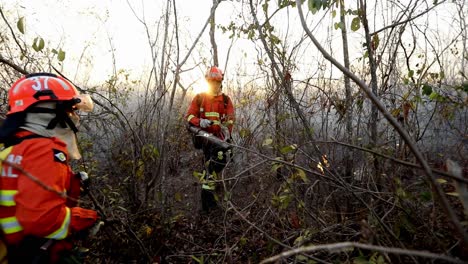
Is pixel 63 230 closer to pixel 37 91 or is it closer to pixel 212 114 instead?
pixel 37 91

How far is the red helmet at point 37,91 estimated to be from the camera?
1.60m

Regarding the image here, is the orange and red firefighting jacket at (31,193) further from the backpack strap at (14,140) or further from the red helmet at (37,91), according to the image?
the red helmet at (37,91)

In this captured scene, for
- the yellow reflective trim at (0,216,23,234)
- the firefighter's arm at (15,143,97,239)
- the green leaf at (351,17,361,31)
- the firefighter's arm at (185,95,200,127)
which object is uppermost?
the green leaf at (351,17,361,31)

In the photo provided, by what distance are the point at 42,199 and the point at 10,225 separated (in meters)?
0.21

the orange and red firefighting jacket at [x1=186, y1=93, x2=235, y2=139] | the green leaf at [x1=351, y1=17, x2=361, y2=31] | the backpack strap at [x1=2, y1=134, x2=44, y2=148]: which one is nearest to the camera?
the backpack strap at [x1=2, y1=134, x2=44, y2=148]

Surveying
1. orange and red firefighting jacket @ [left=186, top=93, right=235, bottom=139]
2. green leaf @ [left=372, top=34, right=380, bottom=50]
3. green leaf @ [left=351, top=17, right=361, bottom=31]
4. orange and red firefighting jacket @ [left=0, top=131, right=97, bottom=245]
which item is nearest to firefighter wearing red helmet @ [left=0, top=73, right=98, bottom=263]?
orange and red firefighting jacket @ [left=0, top=131, right=97, bottom=245]

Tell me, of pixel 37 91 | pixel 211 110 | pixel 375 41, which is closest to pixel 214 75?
pixel 211 110

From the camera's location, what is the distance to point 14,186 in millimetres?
1488

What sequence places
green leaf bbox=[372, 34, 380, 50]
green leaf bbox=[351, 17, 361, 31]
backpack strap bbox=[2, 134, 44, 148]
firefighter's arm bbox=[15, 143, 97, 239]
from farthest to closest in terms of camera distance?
green leaf bbox=[372, 34, 380, 50]
green leaf bbox=[351, 17, 361, 31]
backpack strap bbox=[2, 134, 44, 148]
firefighter's arm bbox=[15, 143, 97, 239]

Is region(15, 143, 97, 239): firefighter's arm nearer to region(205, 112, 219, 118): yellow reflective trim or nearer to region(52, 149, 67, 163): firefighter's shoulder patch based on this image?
region(52, 149, 67, 163): firefighter's shoulder patch

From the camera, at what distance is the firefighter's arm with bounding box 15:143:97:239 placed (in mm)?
1454

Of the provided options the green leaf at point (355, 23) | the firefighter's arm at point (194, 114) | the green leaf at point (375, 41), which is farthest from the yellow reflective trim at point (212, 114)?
the green leaf at point (355, 23)

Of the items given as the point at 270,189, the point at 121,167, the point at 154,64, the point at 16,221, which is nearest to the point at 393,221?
the point at 270,189

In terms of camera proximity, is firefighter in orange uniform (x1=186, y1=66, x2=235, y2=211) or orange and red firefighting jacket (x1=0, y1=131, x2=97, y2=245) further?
firefighter in orange uniform (x1=186, y1=66, x2=235, y2=211)
